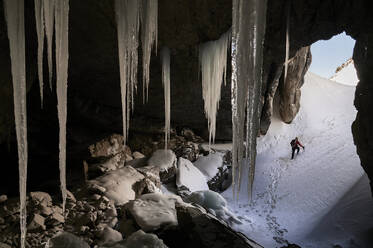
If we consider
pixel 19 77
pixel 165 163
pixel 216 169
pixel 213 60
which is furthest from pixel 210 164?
pixel 19 77

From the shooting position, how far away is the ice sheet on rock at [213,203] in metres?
5.94

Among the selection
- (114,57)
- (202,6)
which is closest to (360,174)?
(202,6)

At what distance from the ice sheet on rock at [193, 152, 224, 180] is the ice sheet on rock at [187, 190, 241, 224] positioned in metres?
2.07

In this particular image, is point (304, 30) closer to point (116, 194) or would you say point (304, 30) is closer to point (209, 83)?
point (209, 83)

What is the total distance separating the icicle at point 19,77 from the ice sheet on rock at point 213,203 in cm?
432

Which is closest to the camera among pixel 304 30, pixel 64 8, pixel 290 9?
pixel 64 8

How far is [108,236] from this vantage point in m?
3.01

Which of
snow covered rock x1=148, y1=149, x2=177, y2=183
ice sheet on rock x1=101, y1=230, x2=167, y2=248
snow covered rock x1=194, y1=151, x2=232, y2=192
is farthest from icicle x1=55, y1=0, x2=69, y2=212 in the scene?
snow covered rock x1=194, y1=151, x2=232, y2=192

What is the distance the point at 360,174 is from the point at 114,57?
9.14m

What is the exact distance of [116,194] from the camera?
162 inches

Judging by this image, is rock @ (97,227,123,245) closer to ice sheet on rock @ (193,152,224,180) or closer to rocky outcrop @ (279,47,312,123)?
ice sheet on rock @ (193,152,224,180)

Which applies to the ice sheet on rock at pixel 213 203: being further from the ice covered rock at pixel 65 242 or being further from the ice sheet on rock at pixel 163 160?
the ice covered rock at pixel 65 242

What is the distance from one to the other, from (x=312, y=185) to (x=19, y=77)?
31.0ft

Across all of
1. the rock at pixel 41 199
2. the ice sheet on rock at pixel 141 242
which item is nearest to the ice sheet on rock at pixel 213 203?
the ice sheet on rock at pixel 141 242
